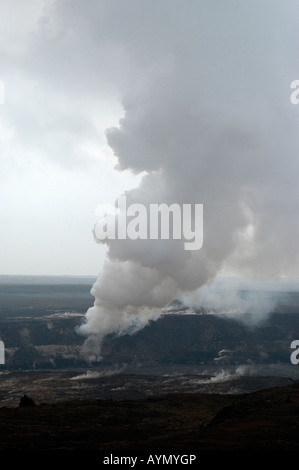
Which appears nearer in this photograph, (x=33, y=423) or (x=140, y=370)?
(x=33, y=423)

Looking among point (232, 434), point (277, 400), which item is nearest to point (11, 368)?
point (277, 400)

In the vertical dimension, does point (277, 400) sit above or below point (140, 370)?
above

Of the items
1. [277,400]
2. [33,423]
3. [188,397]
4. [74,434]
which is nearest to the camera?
[74,434]

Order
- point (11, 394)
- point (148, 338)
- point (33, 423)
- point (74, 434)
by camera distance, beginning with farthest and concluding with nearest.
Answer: point (148, 338) < point (11, 394) < point (33, 423) < point (74, 434)

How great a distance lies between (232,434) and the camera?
45.7 meters

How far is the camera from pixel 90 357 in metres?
159

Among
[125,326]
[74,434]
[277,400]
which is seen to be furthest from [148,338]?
[74,434]
